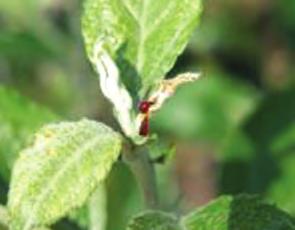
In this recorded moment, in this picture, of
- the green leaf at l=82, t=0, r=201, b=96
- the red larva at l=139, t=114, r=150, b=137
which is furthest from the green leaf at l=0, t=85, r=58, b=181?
the red larva at l=139, t=114, r=150, b=137

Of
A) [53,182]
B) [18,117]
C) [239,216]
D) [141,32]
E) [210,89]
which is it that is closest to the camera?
[53,182]

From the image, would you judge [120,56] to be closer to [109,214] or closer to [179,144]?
[109,214]

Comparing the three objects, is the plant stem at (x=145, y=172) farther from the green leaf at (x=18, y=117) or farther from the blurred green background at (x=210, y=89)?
the blurred green background at (x=210, y=89)

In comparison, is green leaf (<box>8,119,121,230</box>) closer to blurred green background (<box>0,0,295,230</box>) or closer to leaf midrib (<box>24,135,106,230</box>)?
leaf midrib (<box>24,135,106,230</box>)

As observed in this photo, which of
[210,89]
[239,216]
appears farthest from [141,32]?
[210,89]

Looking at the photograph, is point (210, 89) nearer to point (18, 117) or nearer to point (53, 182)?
point (18, 117)

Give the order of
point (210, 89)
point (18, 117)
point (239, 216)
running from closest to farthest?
point (239, 216)
point (18, 117)
point (210, 89)
